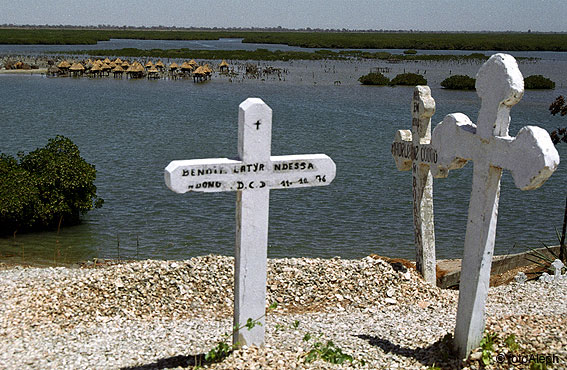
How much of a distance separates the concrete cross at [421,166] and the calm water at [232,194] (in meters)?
5.47

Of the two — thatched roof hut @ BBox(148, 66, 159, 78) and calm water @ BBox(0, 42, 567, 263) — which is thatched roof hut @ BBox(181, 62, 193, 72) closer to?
thatched roof hut @ BBox(148, 66, 159, 78)

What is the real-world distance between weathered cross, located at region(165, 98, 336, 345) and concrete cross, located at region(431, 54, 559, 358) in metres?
1.43

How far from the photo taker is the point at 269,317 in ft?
27.7

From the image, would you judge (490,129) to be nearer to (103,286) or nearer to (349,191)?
(103,286)

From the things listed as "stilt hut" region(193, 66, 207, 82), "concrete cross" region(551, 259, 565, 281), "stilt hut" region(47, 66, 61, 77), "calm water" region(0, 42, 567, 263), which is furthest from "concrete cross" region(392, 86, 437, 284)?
"stilt hut" region(47, 66, 61, 77)

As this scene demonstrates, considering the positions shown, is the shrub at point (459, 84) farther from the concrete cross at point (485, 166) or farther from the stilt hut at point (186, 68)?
the concrete cross at point (485, 166)

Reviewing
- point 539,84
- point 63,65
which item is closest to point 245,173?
point 539,84

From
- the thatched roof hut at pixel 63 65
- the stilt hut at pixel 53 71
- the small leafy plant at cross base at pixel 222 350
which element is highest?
the small leafy plant at cross base at pixel 222 350

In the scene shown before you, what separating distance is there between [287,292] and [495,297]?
283 centimetres

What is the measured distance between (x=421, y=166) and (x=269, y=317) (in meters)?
3.43

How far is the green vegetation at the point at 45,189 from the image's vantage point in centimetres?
1652

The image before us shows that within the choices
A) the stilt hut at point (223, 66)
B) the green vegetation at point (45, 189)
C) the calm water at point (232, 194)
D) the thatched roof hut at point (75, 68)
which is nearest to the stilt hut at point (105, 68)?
the thatched roof hut at point (75, 68)

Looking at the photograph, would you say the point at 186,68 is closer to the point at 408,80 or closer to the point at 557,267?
the point at 408,80

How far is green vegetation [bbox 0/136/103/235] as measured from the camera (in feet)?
54.2
